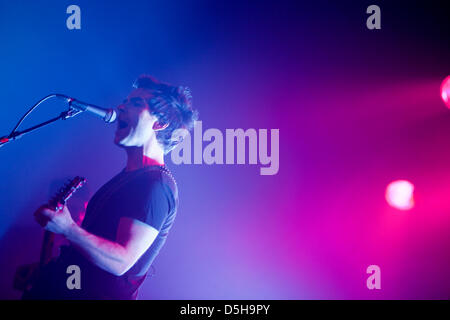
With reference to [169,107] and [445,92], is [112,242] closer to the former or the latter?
[169,107]

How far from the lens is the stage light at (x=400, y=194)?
2.38 metres

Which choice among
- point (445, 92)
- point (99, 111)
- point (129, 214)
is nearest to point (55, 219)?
point (129, 214)

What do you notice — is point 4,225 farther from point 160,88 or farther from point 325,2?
point 325,2

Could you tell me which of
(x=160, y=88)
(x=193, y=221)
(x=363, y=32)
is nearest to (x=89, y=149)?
(x=160, y=88)

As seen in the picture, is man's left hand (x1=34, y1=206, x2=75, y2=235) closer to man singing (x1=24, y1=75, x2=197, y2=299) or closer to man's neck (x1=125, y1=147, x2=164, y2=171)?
man singing (x1=24, y1=75, x2=197, y2=299)

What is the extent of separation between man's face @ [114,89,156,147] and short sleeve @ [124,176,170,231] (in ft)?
1.01

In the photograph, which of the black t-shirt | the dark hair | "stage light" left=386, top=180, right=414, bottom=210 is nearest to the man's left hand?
the black t-shirt

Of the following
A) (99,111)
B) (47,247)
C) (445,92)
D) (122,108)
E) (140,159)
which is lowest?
(47,247)

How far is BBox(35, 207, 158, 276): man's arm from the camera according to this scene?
177 centimetres

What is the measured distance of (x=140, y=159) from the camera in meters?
2.10

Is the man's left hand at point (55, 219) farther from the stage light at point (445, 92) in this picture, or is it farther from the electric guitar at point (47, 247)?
the stage light at point (445, 92)

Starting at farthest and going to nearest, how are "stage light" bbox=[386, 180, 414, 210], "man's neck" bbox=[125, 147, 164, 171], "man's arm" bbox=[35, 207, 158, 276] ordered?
1. "stage light" bbox=[386, 180, 414, 210]
2. "man's neck" bbox=[125, 147, 164, 171]
3. "man's arm" bbox=[35, 207, 158, 276]

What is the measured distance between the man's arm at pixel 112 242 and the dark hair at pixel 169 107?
573 mm

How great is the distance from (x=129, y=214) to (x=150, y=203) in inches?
4.6
